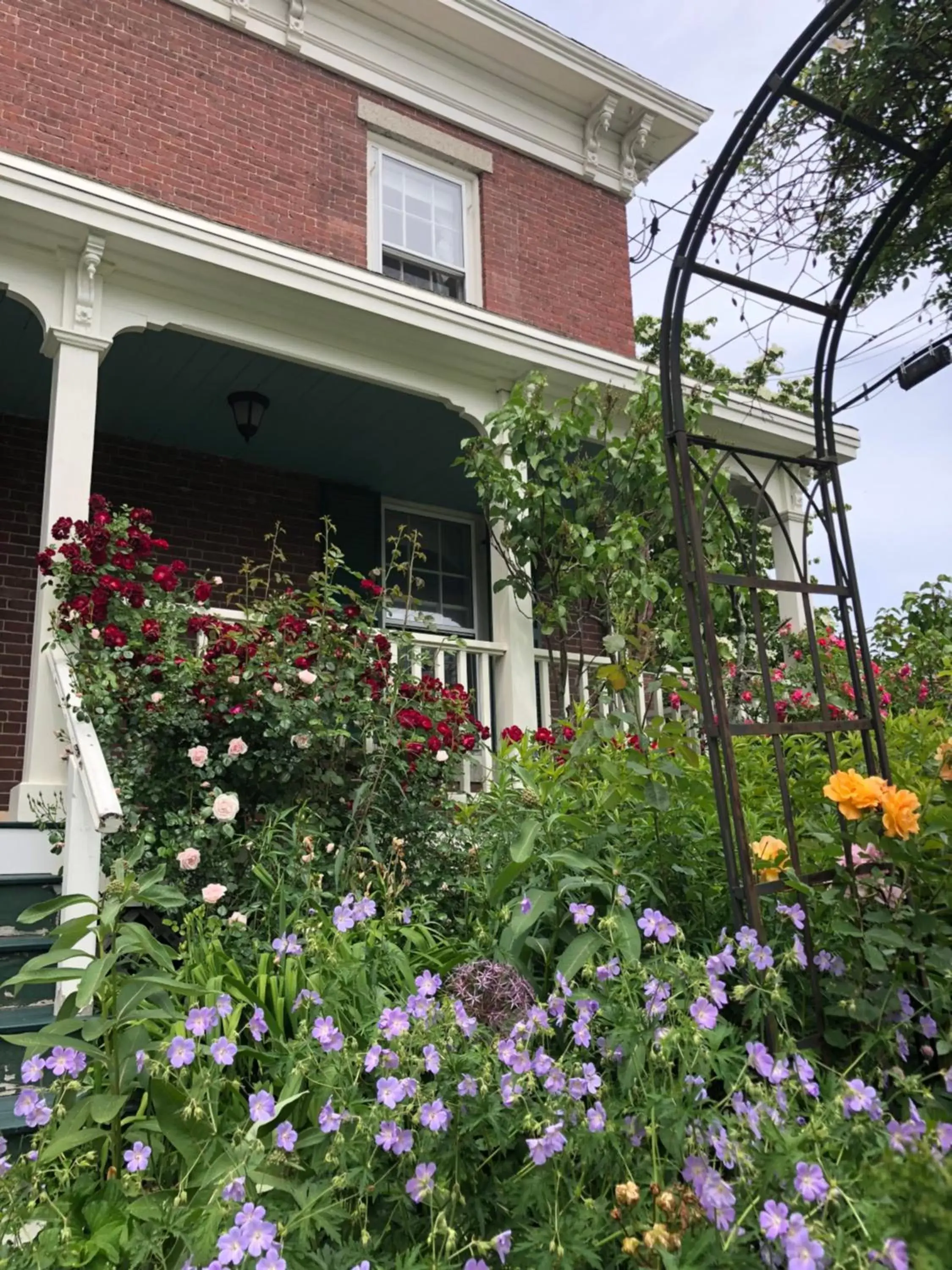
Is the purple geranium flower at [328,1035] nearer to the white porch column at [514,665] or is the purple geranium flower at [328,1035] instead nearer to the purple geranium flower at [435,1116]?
the purple geranium flower at [435,1116]

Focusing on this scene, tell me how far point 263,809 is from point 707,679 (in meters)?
1.99

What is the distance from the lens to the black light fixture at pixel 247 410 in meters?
5.77

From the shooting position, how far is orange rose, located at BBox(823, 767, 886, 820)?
2.01 meters

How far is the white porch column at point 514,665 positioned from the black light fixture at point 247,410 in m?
1.79

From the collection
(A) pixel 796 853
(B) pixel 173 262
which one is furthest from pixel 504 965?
(B) pixel 173 262

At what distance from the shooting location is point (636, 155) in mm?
8383

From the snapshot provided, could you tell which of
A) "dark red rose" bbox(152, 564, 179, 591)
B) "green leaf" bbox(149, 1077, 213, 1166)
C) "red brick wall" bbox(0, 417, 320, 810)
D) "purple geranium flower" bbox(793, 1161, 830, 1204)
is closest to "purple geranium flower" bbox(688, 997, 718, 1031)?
"purple geranium flower" bbox(793, 1161, 830, 1204)

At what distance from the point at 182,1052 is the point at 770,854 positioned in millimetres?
1454

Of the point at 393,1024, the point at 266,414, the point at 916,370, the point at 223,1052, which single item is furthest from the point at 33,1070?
the point at 266,414

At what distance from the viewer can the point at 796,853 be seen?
2.13 metres

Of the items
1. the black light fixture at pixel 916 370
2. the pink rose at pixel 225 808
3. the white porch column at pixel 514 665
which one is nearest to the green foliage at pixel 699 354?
the black light fixture at pixel 916 370

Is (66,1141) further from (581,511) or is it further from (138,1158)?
(581,511)

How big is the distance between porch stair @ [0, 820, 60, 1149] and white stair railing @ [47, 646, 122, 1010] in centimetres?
12

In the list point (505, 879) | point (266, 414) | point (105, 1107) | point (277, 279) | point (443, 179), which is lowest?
point (105, 1107)
